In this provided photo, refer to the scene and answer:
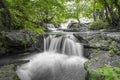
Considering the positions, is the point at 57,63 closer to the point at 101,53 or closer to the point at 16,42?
the point at 101,53

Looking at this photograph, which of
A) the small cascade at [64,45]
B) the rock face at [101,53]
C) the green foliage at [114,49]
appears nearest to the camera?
the rock face at [101,53]

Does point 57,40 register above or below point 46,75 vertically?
above

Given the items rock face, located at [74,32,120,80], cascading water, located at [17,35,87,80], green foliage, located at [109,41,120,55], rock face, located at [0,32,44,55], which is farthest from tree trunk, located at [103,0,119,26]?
rock face, located at [0,32,44,55]

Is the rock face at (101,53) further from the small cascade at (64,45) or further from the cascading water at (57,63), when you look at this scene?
the cascading water at (57,63)

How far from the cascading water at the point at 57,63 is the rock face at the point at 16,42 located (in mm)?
1245

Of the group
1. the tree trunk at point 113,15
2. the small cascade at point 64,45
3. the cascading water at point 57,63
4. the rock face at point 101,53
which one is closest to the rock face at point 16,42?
the cascading water at point 57,63

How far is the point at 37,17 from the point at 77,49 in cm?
509

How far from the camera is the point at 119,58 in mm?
6145

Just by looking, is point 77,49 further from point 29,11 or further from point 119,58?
point 29,11

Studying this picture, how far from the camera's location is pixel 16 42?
9586mm

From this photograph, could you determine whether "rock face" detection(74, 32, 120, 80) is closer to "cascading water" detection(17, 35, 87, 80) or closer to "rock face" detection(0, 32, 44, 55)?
"cascading water" detection(17, 35, 87, 80)

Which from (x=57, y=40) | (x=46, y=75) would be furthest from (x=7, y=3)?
(x=57, y=40)

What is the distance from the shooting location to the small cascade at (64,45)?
33.2ft

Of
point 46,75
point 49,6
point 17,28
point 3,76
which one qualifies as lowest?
point 46,75
